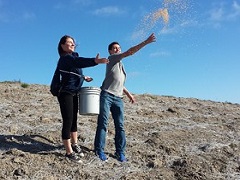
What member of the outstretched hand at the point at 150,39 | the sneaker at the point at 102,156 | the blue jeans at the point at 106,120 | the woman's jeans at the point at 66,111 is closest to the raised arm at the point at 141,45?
the outstretched hand at the point at 150,39

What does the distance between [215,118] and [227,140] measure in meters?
2.12

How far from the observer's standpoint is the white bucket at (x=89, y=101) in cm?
581

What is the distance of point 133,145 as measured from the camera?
681cm

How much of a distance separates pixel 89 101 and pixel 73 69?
1.90ft

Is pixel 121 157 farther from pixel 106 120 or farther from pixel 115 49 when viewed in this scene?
pixel 115 49

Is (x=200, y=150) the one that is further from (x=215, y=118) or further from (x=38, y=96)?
(x=38, y=96)

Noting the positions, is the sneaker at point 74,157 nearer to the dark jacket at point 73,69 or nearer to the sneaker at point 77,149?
the sneaker at point 77,149

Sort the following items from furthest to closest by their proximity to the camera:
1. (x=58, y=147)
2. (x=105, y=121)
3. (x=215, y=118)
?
(x=215, y=118), (x=58, y=147), (x=105, y=121)

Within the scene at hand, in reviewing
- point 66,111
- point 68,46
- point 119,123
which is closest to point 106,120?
point 119,123

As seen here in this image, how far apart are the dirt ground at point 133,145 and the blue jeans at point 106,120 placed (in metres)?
0.21

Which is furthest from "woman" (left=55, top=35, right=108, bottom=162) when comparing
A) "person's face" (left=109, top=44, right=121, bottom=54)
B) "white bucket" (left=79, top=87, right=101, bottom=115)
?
"person's face" (left=109, top=44, right=121, bottom=54)

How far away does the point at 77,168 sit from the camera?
5.49 meters

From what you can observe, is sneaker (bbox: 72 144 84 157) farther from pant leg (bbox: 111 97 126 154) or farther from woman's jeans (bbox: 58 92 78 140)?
pant leg (bbox: 111 97 126 154)

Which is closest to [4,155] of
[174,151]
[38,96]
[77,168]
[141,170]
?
[77,168]
